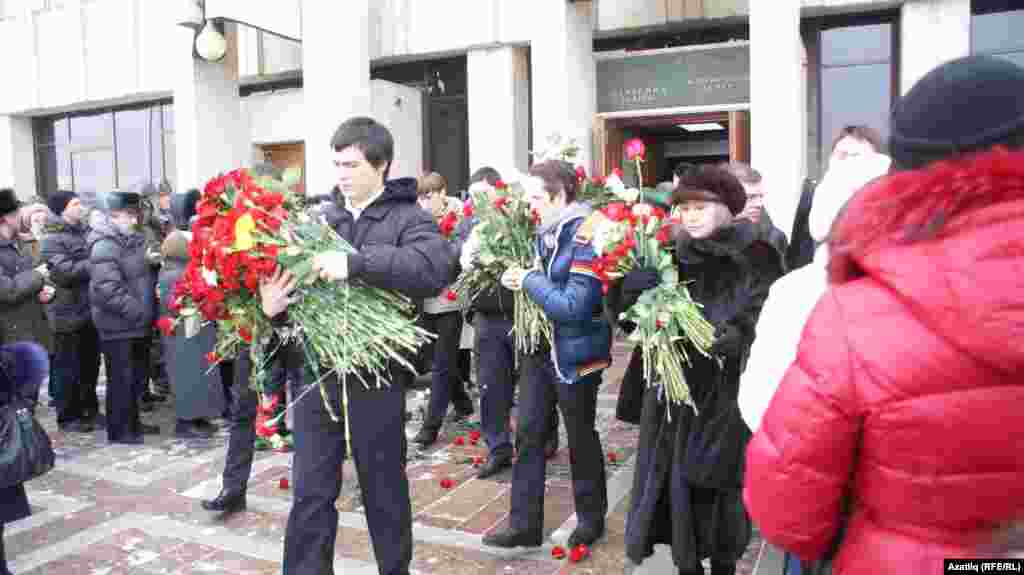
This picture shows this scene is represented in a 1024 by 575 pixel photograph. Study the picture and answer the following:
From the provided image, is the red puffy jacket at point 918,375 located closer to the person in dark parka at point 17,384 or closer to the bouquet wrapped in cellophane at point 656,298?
the bouquet wrapped in cellophane at point 656,298

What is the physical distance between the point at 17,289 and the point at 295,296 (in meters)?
3.63

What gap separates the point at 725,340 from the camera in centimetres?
315

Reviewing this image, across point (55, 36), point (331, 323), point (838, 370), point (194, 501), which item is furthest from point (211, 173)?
point (838, 370)

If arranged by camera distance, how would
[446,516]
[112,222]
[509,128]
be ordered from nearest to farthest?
1. [446,516]
2. [112,222]
3. [509,128]

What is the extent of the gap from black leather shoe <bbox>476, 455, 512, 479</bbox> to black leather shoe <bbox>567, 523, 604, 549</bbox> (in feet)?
4.26

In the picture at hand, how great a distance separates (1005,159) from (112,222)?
20.7 feet

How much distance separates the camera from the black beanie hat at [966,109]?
1466mm

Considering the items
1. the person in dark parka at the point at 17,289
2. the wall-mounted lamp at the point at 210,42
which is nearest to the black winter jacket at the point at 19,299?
the person in dark parka at the point at 17,289

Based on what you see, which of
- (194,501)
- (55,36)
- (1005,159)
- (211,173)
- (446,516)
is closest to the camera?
(1005,159)

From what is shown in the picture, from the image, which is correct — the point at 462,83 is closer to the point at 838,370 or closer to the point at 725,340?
the point at 725,340

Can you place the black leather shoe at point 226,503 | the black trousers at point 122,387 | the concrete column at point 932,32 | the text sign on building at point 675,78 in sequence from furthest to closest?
the text sign on building at point 675,78, the concrete column at point 932,32, the black trousers at point 122,387, the black leather shoe at point 226,503

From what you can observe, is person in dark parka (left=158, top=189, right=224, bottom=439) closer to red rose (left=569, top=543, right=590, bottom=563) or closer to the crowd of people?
the crowd of people

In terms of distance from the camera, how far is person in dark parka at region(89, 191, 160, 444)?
6262 millimetres

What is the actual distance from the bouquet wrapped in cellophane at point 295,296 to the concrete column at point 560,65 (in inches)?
265
